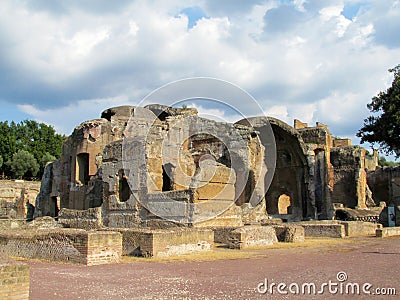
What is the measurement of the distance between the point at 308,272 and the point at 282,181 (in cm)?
2434

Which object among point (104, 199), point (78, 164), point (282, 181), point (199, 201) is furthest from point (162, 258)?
point (282, 181)

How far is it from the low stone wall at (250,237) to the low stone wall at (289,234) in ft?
2.84

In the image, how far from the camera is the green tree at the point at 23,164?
50188 mm

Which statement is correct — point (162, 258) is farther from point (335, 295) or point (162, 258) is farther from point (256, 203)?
point (256, 203)

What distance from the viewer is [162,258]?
33.1 feet

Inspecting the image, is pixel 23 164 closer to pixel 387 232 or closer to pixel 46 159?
pixel 46 159

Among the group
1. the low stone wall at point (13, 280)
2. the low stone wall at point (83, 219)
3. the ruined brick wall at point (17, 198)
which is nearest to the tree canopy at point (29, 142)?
the ruined brick wall at point (17, 198)

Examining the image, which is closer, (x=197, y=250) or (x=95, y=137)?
(x=197, y=250)

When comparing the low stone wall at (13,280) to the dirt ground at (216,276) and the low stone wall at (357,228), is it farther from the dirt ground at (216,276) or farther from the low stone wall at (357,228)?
the low stone wall at (357,228)

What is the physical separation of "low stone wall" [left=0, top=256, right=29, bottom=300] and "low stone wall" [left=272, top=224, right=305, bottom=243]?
1123 cm

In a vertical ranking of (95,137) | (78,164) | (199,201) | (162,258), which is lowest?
(162,258)

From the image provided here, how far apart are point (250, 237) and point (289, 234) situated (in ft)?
7.42

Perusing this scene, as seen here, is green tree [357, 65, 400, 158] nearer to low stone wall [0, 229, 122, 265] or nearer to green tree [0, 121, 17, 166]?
low stone wall [0, 229, 122, 265]

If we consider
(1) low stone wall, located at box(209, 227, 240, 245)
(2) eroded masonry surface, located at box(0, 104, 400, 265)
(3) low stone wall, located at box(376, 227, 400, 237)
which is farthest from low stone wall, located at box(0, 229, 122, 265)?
(3) low stone wall, located at box(376, 227, 400, 237)
